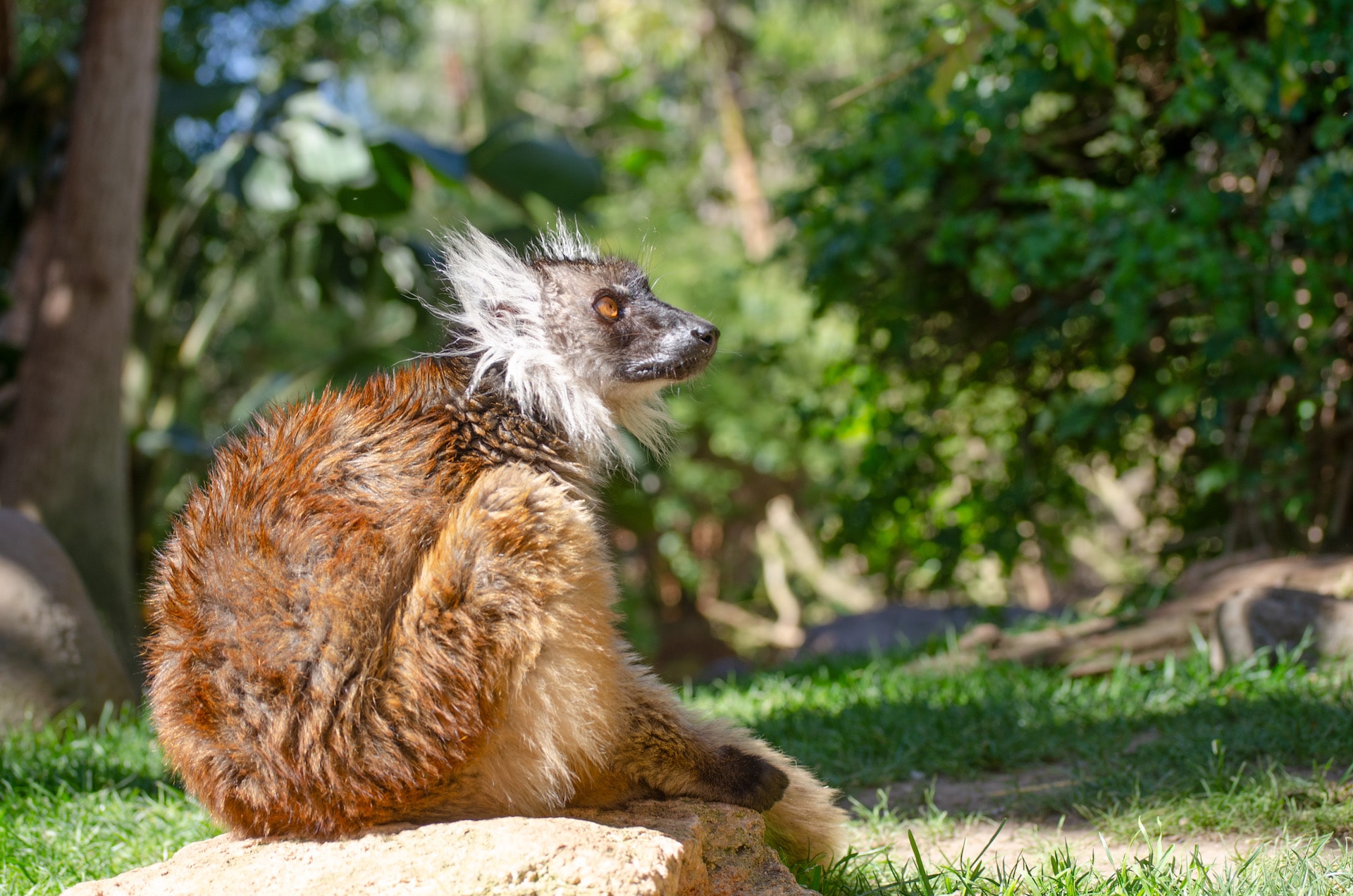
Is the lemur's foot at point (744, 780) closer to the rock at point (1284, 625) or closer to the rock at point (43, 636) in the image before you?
the rock at point (1284, 625)

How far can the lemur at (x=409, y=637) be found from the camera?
102 inches

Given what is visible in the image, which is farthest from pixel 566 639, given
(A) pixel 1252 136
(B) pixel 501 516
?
(A) pixel 1252 136

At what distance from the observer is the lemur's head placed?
3.32 metres

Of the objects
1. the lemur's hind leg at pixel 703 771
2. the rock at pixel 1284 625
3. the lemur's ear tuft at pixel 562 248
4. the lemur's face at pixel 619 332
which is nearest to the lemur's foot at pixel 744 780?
the lemur's hind leg at pixel 703 771

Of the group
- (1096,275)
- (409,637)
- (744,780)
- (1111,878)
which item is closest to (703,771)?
(744,780)

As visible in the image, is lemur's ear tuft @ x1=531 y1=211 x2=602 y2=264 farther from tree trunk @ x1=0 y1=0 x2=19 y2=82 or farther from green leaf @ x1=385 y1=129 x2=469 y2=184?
tree trunk @ x1=0 y1=0 x2=19 y2=82

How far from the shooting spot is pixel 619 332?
3.52m

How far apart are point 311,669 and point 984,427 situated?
20.2 ft

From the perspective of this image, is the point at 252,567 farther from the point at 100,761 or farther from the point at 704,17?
the point at 704,17

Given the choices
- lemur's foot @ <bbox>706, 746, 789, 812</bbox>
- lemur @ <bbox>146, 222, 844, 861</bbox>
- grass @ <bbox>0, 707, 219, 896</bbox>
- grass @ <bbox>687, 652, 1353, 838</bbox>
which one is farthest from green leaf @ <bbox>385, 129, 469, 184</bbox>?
lemur's foot @ <bbox>706, 746, 789, 812</bbox>

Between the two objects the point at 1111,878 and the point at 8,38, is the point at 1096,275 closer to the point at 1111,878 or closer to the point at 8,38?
the point at 1111,878

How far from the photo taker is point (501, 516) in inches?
105

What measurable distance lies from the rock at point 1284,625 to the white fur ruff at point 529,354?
3175 mm

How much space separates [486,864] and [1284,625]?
14.1 feet
